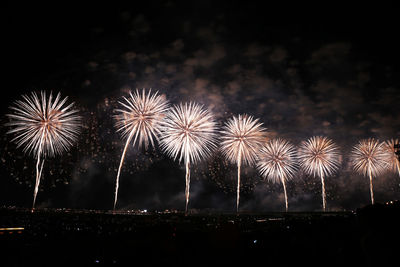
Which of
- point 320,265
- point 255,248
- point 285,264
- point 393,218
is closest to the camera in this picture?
point 393,218

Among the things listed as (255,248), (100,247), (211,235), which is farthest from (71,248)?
(255,248)

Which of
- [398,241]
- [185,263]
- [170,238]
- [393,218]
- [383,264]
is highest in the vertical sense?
[393,218]

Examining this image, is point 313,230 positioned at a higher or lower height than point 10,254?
higher

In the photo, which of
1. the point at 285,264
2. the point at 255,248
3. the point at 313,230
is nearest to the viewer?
the point at 285,264

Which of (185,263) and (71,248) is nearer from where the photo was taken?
(185,263)

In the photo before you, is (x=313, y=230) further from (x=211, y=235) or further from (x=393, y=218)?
→ (x=393, y=218)

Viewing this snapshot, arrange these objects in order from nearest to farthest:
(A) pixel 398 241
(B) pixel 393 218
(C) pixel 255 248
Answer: (A) pixel 398 241, (B) pixel 393 218, (C) pixel 255 248

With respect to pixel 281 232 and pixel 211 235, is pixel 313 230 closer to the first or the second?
pixel 281 232

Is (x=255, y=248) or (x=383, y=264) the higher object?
(x=383, y=264)

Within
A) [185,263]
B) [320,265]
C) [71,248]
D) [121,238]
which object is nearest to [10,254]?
[71,248]
